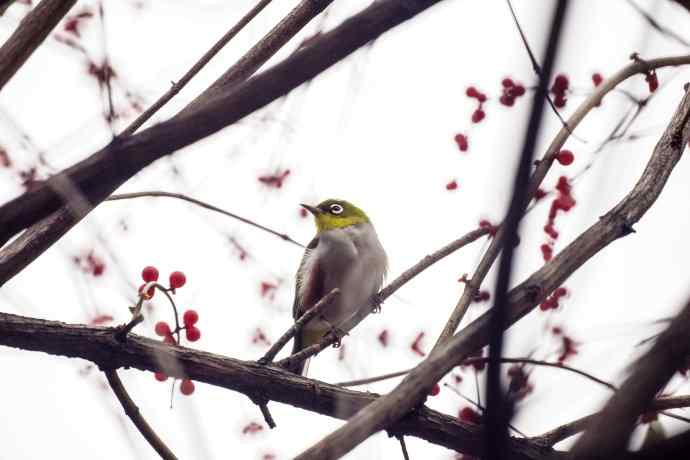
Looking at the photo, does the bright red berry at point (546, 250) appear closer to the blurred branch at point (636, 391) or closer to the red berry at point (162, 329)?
the red berry at point (162, 329)

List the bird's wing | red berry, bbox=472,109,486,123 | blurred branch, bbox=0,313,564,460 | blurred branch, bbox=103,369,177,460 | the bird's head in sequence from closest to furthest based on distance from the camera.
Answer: blurred branch, bbox=103,369,177,460 → blurred branch, bbox=0,313,564,460 → red berry, bbox=472,109,486,123 → the bird's wing → the bird's head

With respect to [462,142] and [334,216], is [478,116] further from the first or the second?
[334,216]

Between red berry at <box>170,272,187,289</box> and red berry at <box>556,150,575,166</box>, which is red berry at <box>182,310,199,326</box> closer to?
red berry at <box>170,272,187,289</box>

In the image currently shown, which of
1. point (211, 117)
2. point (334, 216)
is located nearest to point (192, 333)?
point (211, 117)

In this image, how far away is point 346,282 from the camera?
6.25 m

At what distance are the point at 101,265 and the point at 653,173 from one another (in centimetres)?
326

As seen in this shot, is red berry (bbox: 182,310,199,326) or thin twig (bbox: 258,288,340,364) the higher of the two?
red berry (bbox: 182,310,199,326)

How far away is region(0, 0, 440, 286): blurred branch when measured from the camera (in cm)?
131

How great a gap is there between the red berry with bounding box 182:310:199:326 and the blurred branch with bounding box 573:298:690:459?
9.62ft

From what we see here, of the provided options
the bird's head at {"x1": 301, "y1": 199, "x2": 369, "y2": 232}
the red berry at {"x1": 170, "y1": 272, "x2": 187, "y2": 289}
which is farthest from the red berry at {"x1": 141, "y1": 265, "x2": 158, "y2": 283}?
the bird's head at {"x1": 301, "y1": 199, "x2": 369, "y2": 232}

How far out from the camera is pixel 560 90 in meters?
4.36

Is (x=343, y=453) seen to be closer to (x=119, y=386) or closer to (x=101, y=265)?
(x=119, y=386)

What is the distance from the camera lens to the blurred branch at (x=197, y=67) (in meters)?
3.09

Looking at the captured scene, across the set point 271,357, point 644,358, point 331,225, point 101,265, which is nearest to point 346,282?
point 331,225
